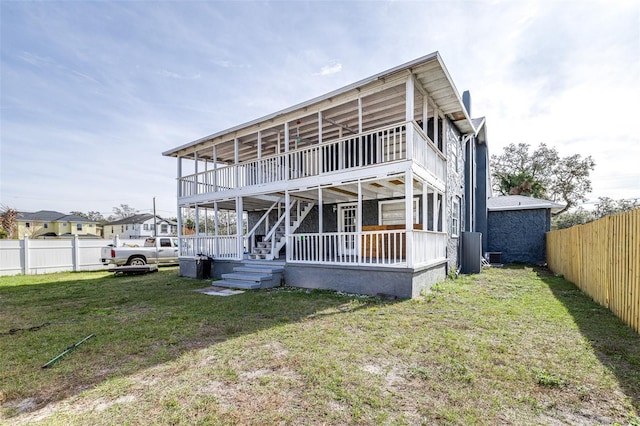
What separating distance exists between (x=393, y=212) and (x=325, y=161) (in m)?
3.43

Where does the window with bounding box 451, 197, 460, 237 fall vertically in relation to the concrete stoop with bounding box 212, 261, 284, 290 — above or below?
above

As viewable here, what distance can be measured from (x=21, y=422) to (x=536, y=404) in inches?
172

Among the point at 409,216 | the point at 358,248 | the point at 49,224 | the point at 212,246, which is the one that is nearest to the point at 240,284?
the point at 212,246

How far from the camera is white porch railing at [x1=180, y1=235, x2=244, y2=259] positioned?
11.2 metres

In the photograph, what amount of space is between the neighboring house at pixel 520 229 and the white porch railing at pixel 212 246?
1303 centimetres

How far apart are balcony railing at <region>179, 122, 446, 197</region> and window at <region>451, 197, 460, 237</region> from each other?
1811 mm

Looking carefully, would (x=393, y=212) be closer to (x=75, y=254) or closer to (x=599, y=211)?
(x=75, y=254)

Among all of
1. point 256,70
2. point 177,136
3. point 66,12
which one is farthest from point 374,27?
point 177,136

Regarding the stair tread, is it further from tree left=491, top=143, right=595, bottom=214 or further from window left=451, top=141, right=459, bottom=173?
tree left=491, top=143, right=595, bottom=214

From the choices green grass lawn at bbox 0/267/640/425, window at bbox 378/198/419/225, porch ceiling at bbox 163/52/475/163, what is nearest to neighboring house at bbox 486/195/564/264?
porch ceiling at bbox 163/52/475/163

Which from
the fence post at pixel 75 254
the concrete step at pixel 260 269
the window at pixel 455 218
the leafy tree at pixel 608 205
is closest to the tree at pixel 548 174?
the leafy tree at pixel 608 205

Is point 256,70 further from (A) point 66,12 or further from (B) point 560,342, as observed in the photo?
(B) point 560,342

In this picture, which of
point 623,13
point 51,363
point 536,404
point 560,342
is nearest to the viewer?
point 536,404

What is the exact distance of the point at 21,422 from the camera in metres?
2.55
